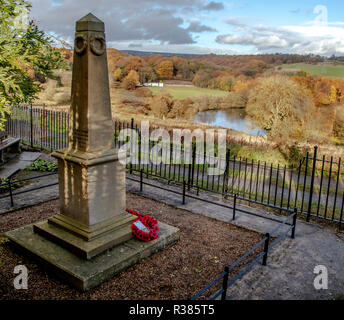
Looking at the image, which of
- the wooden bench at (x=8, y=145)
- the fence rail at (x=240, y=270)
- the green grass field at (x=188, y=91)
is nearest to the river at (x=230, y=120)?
the green grass field at (x=188, y=91)

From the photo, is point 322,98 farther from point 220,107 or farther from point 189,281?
point 189,281

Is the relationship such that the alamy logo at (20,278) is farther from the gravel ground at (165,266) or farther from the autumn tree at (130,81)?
the autumn tree at (130,81)

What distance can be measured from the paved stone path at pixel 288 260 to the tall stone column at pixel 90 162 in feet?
7.40

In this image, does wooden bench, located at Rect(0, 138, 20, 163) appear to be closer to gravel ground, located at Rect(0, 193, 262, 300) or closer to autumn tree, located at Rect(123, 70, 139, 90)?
gravel ground, located at Rect(0, 193, 262, 300)

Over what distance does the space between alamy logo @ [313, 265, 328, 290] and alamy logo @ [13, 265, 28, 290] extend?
4.20 metres

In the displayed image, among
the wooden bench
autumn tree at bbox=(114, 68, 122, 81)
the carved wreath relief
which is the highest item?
autumn tree at bbox=(114, 68, 122, 81)

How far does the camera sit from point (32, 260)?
5.04 meters

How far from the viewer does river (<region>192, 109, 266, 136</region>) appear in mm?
21703

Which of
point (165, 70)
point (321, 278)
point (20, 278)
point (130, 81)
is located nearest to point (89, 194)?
point (20, 278)

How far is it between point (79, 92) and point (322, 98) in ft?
88.5

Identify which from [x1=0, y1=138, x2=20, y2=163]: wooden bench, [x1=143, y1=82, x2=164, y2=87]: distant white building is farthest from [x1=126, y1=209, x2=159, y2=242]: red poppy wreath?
[x1=143, y1=82, x2=164, y2=87]: distant white building

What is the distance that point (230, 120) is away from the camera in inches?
1012
